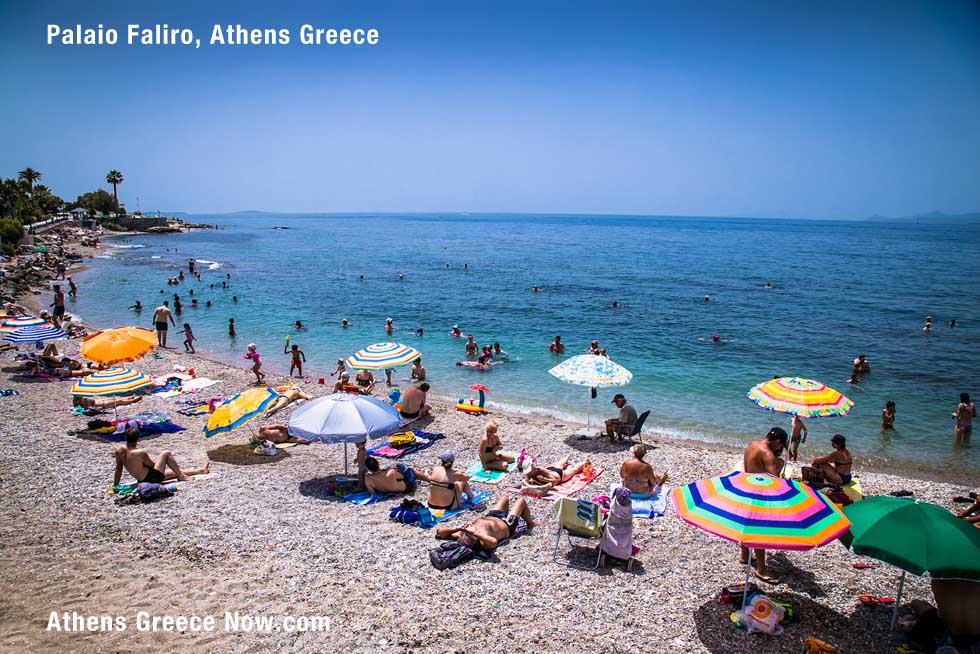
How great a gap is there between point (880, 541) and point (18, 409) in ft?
64.0

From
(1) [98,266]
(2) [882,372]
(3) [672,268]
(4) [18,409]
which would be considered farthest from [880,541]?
(1) [98,266]

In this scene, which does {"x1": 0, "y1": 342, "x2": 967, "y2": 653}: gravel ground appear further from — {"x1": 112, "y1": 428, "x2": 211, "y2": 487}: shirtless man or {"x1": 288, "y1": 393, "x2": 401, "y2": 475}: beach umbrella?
{"x1": 288, "y1": 393, "x2": 401, "y2": 475}: beach umbrella

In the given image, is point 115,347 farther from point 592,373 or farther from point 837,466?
point 837,466

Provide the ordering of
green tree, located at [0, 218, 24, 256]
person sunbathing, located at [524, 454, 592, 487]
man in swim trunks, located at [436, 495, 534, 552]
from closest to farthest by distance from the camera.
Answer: man in swim trunks, located at [436, 495, 534, 552] < person sunbathing, located at [524, 454, 592, 487] < green tree, located at [0, 218, 24, 256]

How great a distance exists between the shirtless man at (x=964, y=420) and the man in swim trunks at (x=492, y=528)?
14.3 m

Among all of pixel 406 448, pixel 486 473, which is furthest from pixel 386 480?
pixel 406 448

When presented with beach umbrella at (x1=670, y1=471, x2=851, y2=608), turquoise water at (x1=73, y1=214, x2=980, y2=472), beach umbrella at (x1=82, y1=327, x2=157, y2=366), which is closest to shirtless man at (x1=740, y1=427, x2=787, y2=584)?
beach umbrella at (x1=670, y1=471, x2=851, y2=608)

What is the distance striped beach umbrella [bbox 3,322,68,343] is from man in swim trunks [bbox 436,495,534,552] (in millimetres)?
15826

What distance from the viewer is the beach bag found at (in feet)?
25.2

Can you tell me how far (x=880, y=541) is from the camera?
575cm

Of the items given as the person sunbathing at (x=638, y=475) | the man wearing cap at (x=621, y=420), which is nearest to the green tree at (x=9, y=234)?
the man wearing cap at (x=621, y=420)

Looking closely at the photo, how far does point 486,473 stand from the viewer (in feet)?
37.5

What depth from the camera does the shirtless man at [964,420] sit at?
50.4 feet

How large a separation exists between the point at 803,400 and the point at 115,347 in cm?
1659
